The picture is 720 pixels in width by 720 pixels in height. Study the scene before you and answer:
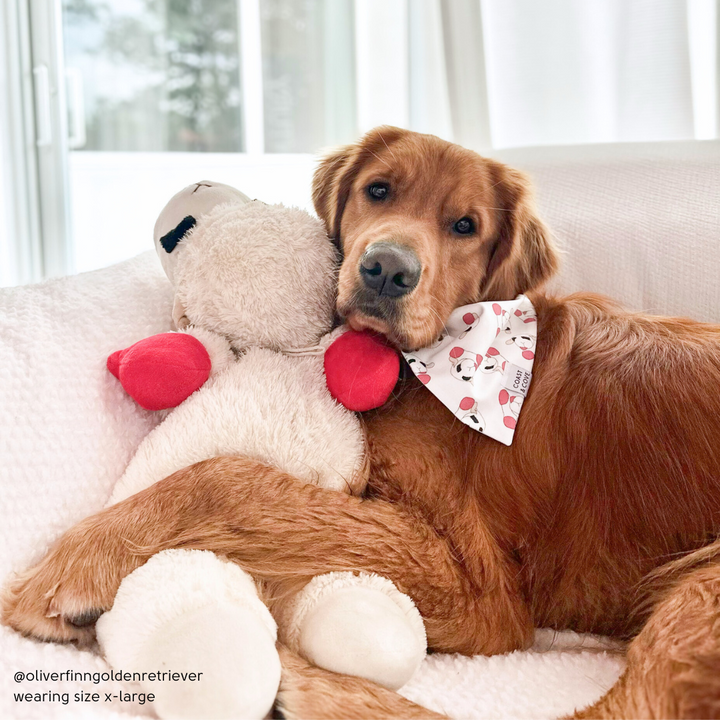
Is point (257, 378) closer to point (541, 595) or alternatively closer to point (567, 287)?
point (541, 595)

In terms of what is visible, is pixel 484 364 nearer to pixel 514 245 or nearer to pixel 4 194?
pixel 514 245

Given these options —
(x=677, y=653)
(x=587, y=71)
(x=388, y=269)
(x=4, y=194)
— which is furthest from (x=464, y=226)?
(x=4, y=194)

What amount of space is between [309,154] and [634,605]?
4.26 meters

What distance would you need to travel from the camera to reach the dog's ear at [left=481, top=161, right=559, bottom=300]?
176 cm

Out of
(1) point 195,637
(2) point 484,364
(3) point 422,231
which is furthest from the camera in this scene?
(3) point 422,231

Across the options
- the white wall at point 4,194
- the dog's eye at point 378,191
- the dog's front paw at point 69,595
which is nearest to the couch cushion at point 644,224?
the dog's eye at point 378,191

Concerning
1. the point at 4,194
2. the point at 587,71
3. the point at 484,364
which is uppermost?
the point at 587,71

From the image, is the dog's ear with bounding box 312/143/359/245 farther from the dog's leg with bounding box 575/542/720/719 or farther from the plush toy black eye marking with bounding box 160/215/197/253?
the dog's leg with bounding box 575/542/720/719

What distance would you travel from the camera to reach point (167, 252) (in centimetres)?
166

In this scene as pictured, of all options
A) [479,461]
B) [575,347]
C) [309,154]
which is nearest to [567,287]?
[575,347]

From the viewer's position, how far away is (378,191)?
1743 mm

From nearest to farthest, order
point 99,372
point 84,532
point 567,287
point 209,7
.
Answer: point 84,532, point 99,372, point 567,287, point 209,7

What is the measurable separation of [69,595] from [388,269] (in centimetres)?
85

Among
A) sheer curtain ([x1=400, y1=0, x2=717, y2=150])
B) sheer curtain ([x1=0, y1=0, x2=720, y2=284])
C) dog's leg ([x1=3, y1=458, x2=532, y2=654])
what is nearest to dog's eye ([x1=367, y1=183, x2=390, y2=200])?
dog's leg ([x1=3, y1=458, x2=532, y2=654])
